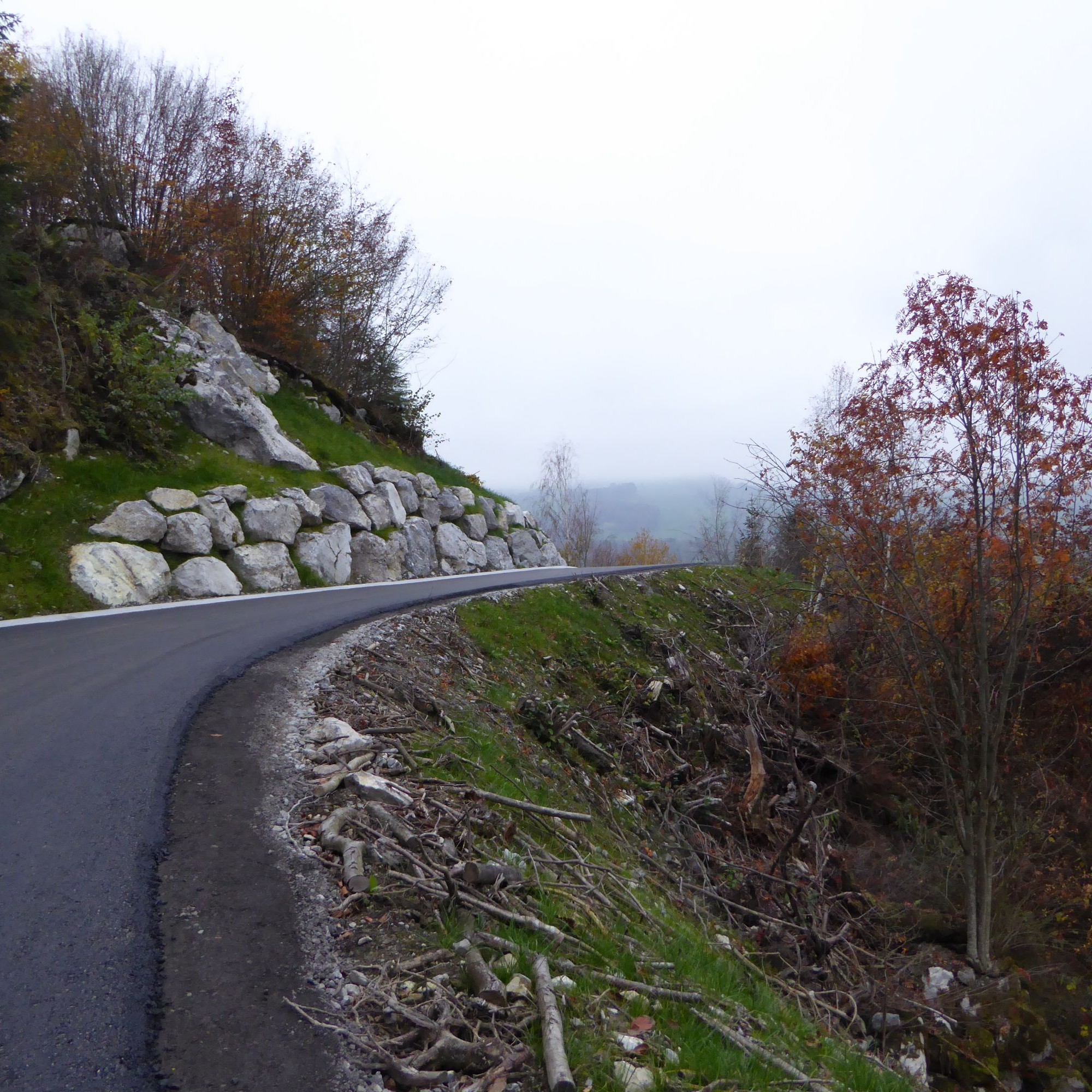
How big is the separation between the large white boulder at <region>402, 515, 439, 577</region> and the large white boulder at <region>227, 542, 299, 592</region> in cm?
541

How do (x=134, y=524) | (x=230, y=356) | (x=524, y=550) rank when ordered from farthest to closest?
1. (x=524, y=550)
2. (x=230, y=356)
3. (x=134, y=524)

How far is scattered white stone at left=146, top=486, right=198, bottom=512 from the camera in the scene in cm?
1579

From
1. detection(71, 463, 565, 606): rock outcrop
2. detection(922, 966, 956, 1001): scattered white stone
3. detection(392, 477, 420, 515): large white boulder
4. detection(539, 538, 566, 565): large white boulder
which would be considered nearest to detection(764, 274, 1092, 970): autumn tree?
detection(922, 966, 956, 1001): scattered white stone

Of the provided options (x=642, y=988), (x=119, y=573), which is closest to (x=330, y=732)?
(x=642, y=988)

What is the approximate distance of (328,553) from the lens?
19.3 metres

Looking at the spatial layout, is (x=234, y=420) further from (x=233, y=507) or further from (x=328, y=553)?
(x=328, y=553)

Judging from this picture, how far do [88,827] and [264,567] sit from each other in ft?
43.3

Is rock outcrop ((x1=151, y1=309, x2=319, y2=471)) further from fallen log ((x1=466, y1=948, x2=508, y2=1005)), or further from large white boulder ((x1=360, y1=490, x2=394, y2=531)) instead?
fallen log ((x1=466, y1=948, x2=508, y2=1005))

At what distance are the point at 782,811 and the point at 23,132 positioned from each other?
26250 mm

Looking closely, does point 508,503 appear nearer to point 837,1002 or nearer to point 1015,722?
point 1015,722

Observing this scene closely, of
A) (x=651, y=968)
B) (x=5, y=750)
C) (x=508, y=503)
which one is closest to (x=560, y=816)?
(x=651, y=968)

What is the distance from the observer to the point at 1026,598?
10.9m

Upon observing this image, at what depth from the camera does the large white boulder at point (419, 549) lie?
23.2m

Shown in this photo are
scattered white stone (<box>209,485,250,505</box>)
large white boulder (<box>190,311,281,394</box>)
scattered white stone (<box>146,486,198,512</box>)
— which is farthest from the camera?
large white boulder (<box>190,311,281,394</box>)
